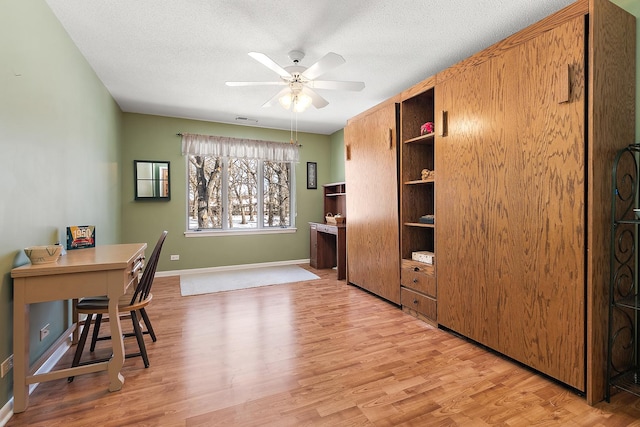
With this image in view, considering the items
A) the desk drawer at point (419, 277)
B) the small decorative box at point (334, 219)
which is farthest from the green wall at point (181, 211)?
the desk drawer at point (419, 277)

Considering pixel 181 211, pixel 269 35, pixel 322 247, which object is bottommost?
pixel 322 247

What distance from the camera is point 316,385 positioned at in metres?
1.89

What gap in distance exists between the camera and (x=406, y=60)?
3.04m

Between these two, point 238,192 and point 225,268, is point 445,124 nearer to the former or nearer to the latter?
point 238,192

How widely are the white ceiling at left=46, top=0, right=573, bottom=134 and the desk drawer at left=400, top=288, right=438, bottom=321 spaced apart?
237 cm

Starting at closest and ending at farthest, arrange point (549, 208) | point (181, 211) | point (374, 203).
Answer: point (549, 208)
point (374, 203)
point (181, 211)

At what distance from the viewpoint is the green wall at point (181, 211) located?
4695 mm

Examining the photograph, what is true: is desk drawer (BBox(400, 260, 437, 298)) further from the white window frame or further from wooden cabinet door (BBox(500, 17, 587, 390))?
the white window frame

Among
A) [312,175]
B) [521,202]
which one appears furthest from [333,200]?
[521,202]

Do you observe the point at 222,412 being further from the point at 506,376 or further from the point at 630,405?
the point at 630,405

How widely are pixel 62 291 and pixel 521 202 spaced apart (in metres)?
2.90

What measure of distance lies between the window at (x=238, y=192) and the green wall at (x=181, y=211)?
0.58 ft

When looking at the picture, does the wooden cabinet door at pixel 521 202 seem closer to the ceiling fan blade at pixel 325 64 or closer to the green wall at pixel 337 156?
the ceiling fan blade at pixel 325 64

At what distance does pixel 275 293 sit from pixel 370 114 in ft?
8.34
